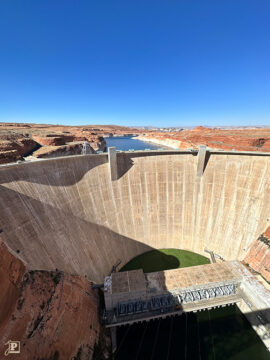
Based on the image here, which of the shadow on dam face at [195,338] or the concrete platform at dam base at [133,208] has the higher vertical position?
the concrete platform at dam base at [133,208]

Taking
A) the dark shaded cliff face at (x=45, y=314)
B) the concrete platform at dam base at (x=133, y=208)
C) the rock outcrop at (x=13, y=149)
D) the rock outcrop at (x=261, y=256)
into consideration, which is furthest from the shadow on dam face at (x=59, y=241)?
the rock outcrop at (x=13, y=149)

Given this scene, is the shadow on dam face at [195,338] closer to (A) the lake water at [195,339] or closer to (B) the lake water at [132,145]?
(A) the lake water at [195,339]

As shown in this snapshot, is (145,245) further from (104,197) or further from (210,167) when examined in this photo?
(210,167)

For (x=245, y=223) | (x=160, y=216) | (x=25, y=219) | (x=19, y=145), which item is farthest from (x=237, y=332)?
(x=19, y=145)

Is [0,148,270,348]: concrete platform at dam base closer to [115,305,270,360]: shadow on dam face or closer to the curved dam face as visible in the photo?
the curved dam face

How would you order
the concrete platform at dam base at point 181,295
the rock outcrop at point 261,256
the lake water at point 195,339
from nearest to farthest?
the lake water at point 195,339 → the concrete platform at dam base at point 181,295 → the rock outcrop at point 261,256
